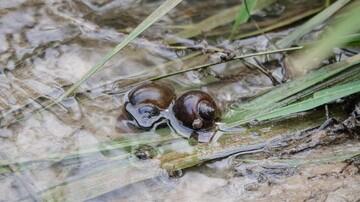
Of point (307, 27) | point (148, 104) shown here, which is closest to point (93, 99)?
point (148, 104)

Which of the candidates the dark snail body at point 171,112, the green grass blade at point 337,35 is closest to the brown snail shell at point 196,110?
the dark snail body at point 171,112

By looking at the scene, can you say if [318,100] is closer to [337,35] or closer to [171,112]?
[337,35]

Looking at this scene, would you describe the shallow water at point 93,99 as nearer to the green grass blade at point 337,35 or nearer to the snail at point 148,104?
the snail at point 148,104

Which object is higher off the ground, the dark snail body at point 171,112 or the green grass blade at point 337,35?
the green grass blade at point 337,35

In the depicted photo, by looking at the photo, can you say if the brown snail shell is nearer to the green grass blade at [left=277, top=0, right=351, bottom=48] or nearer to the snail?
the snail

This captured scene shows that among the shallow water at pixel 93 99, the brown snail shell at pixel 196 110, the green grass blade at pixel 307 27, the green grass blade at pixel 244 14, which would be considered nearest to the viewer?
the shallow water at pixel 93 99

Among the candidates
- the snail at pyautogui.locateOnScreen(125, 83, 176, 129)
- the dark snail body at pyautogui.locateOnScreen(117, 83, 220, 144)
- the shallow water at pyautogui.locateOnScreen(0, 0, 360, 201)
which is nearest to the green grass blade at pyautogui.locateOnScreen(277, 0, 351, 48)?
the shallow water at pyautogui.locateOnScreen(0, 0, 360, 201)

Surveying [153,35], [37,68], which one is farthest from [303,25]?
[37,68]
